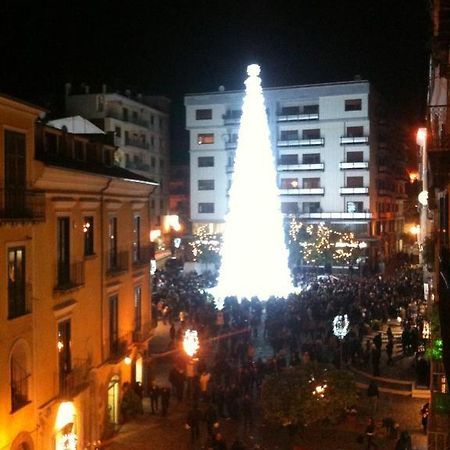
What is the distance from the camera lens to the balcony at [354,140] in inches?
2736

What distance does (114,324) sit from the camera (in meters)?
22.9

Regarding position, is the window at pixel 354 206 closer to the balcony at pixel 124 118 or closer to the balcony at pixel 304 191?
the balcony at pixel 304 191

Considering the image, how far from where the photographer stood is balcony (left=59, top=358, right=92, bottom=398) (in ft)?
59.8

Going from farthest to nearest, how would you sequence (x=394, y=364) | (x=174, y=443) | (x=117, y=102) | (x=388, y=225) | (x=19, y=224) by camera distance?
(x=388, y=225) < (x=117, y=102) < (x=394, y=364) < (x=174, y=443) < (x=19, y=224)

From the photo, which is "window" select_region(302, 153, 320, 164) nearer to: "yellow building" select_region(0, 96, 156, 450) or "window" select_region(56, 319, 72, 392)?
"yellow building" select_region(0, 96, 156, 450)

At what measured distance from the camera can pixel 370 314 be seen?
34.0 metres

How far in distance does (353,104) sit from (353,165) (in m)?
6.57

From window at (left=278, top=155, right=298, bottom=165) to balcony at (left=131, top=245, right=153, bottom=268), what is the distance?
4630 centimetres

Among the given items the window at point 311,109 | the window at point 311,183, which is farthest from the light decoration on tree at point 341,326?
the window at point 311,109

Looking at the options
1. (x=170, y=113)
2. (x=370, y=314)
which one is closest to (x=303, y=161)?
(x=170, y=113)

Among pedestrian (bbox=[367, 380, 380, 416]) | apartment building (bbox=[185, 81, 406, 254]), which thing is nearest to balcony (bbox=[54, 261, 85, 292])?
pedestrian (bbox=[367, 380, 380, 416])

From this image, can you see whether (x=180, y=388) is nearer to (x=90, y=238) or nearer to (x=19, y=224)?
(x=90, y=238)

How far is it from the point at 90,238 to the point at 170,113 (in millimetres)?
63177

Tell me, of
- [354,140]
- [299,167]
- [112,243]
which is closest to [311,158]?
[299,167]
